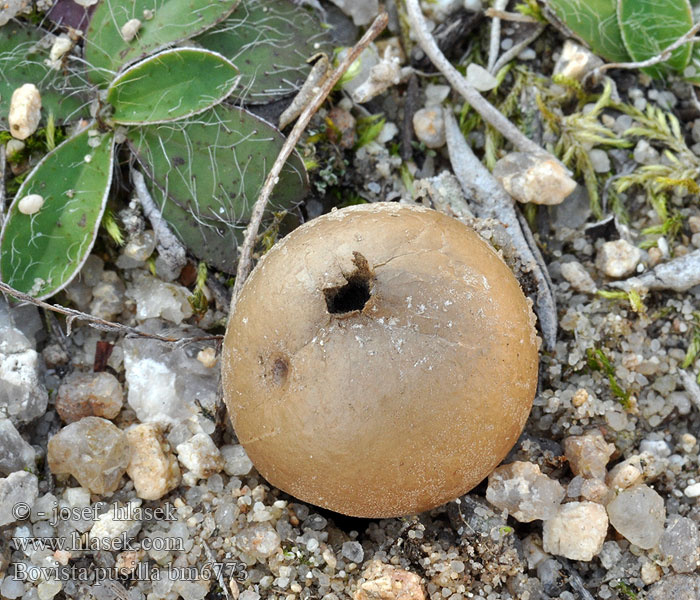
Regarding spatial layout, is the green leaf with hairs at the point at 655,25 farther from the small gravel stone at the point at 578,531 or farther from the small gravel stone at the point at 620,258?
the small gravel stone at the point at 578,531

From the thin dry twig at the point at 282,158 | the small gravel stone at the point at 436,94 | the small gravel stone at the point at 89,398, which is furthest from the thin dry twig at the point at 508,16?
the small gravel stone at the point at 89,398

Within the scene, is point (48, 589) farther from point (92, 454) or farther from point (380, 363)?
point (380, 363)

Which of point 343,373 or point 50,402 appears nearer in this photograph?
point 343,373

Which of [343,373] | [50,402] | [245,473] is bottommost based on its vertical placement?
[245,473]

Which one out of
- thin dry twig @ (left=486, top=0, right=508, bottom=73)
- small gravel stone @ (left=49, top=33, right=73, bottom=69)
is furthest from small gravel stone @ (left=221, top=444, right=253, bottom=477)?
thin dry twig @ (left=486, top=0, right=508, bottom=73)

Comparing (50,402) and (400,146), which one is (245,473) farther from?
(400,146)

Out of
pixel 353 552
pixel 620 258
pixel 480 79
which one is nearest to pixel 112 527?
pixel 353 552

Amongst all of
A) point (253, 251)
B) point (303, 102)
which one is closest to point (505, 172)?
point (303, 102)
